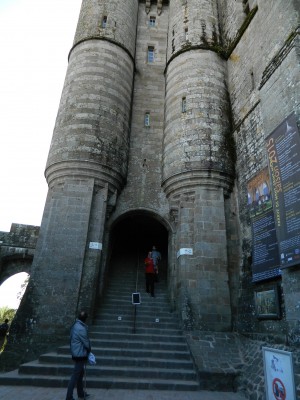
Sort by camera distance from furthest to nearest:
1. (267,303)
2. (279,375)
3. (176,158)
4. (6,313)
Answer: (6,313) → (176,158) → (267,303) → (279,375)

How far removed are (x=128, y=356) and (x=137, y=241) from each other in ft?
25.5

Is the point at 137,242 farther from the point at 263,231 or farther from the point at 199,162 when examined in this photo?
the point at 263,231

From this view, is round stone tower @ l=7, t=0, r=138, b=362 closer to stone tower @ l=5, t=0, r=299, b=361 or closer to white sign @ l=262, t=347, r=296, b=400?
stone tower @ l=5, t=0, r=299, b=361

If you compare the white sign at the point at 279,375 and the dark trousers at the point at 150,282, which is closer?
the white sign at the point at 279,375

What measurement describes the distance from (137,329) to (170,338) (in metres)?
1.00

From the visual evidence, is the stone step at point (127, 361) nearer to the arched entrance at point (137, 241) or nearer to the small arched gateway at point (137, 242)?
the small arched gateway at point (137, 242)

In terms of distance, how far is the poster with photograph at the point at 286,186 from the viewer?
19.8ft

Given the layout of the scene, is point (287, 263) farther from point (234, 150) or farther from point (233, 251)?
point (234, 150)

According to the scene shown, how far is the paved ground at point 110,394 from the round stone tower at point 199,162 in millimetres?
2242

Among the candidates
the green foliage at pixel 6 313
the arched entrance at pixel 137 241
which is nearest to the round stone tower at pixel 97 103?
the arched entrance at pixel 137 241

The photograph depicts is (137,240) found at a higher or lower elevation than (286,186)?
higher

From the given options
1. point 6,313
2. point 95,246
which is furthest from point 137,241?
point 6,313

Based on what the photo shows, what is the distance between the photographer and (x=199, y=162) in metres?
10.5

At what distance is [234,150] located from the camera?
1092cm
